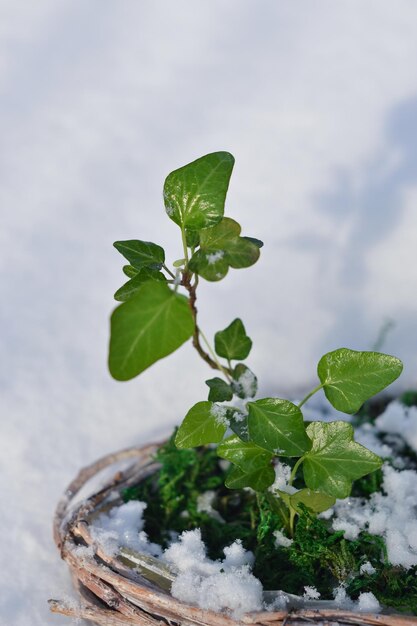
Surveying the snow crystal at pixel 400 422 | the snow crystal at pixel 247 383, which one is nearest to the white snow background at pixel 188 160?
the snow crystal at pixel 400 422

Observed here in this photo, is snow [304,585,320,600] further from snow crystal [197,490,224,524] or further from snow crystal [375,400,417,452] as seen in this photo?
snow crystal [375,400,417,452]

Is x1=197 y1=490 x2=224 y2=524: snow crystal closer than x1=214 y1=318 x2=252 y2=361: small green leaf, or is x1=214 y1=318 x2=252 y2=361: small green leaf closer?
x1=214 y1=318 x2=252 y2=361: small green leaf

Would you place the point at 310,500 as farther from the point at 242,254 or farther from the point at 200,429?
the point at 242,254

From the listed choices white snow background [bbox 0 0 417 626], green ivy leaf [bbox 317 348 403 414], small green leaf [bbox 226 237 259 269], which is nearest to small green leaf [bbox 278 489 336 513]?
green ivy leaf [bbox 317 348 403 414]

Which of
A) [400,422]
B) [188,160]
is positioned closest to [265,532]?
[400,422]

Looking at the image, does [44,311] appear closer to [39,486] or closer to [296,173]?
[39,486]

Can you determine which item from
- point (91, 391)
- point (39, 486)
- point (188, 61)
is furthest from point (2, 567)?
point (188, 61)
